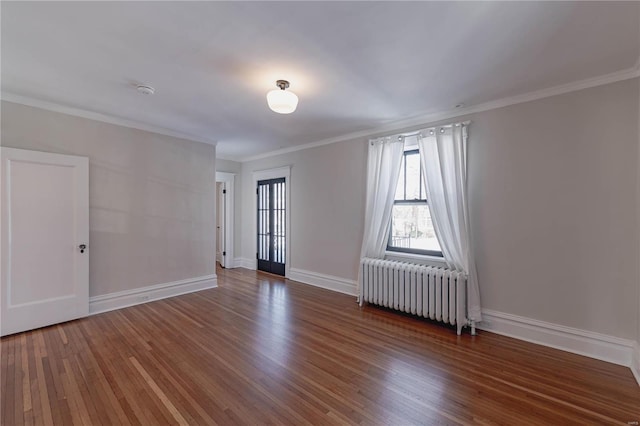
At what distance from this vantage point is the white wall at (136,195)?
3.59m

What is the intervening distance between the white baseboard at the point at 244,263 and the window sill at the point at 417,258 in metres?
3.65

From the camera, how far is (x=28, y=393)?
2.17 meters

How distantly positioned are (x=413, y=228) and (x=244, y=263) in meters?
4.52

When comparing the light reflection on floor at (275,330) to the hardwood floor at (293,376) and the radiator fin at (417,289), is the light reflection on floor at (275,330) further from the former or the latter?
the radiator fin at (417,289)

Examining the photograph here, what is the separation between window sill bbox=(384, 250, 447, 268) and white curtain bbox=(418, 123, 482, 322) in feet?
0.64

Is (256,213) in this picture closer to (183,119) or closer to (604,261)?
(183,119)

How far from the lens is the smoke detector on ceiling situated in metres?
2.98

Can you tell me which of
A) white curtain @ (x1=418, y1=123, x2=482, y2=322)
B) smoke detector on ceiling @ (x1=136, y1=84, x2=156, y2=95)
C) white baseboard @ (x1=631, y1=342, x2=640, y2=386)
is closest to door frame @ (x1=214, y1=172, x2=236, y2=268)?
smoke detector on ceiling @ (x1=136, y1=84, x2=156, y2=95)

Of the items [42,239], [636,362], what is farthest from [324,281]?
[42,239]

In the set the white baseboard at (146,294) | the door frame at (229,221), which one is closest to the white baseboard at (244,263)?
the door frame at (229,221)

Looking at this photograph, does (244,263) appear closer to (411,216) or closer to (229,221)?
(229,221)

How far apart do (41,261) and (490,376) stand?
5087 millimetres

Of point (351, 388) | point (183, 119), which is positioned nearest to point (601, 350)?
point (351, 388)

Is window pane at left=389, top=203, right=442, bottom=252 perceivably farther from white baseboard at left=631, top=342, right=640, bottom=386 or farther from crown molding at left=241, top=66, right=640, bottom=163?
white baseboard at left=631, top=342, right=640, bottom=386
